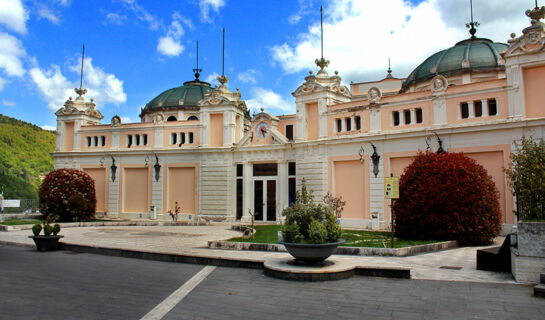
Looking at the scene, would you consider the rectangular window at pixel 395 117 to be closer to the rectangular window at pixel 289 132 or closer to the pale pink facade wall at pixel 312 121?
the pale pink facade wall at pixel 312 121

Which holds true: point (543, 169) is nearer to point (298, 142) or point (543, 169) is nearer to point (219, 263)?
point (219, 263)

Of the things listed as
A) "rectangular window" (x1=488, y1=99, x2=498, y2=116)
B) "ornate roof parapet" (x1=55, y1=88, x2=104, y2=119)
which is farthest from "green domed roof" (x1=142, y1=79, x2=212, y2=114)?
"rectangular window" (x1=488, y1=99, x2=498, y2=116)

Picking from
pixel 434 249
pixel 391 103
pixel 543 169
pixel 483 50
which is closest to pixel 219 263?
pixel 434 249

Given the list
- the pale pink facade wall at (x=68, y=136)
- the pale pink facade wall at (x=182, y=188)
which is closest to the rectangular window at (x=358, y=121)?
the pale pink facade wall at (x=182, y=188)

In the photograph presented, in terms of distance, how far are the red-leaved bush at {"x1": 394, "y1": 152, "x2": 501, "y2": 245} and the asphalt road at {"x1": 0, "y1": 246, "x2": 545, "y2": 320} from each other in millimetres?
6931

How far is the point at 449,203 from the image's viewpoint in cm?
1554

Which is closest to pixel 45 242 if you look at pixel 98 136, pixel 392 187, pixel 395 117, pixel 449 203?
pixel 392 187

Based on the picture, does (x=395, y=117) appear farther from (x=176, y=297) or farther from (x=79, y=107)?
(x=79, y=107)

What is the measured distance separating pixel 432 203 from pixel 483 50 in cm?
1663

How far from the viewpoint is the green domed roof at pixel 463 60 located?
26609 millimetres

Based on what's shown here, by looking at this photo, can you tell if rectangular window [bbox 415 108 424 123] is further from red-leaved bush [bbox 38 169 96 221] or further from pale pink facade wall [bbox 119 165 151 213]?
red-leaved bush [bbox 38 169 96 221]

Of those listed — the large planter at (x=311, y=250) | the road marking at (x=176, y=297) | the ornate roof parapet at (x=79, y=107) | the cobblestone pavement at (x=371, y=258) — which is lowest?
the road marking at (x=176, y=297)

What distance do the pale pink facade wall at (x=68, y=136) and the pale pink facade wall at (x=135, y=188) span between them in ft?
18.3

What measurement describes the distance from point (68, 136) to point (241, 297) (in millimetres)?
30171
